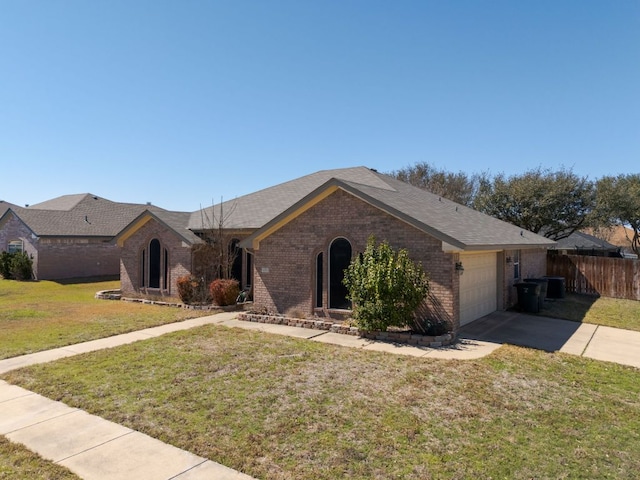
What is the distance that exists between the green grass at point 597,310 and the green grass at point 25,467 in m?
15.3

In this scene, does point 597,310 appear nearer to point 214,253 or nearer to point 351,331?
point 351,331

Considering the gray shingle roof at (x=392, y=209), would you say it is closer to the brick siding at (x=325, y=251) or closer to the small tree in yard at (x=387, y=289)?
the brick siding at (x=325, y=251)

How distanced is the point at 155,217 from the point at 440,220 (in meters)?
12.9

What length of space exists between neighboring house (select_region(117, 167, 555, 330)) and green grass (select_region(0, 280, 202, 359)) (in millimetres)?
2731

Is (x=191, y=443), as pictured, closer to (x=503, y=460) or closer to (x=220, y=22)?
(x=503, y=460)

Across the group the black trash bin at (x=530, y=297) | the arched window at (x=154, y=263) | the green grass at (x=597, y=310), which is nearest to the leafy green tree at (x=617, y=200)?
the green grass at (x=597, y=310)

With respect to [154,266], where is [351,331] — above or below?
below

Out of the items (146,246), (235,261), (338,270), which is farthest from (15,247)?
(338,270)

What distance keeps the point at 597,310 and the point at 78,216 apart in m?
34.1

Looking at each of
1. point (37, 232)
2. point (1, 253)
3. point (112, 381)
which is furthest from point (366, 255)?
point (1, 253)

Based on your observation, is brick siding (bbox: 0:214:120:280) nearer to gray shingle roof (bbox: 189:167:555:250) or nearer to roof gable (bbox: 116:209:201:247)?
roof gable (bbox: 116:209:201:247)

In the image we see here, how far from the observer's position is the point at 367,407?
662 cm

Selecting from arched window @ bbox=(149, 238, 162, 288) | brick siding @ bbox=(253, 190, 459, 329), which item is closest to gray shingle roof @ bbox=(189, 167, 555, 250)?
brick siding @ bbox=(253, 190, 459, 329)

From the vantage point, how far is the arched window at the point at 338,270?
43.2ft
